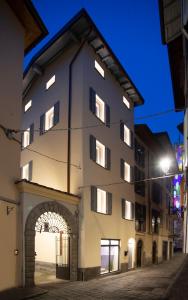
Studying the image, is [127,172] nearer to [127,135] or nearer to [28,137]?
[127,135]

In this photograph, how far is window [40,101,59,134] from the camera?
24.0m

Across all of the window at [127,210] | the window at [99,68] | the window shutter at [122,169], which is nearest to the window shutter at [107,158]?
the window shutter at [122,169]

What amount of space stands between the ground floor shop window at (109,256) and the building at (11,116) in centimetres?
882

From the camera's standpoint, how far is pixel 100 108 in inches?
1003

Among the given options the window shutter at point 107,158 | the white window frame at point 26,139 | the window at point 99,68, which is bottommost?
the window shutter at point 107,158

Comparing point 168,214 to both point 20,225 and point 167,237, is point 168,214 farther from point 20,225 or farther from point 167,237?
point 20,225

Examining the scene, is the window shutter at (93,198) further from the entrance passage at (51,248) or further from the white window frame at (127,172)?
the white window frame at (127,172)

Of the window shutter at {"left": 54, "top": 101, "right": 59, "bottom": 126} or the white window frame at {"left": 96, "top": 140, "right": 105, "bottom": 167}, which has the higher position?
the window shutter at {"left": 54, "top": 101, "right": 59, "bottom": 126}

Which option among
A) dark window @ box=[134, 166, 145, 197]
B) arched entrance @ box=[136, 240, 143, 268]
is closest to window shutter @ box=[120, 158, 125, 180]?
dark window @ box=[134, 166, 145, 197]

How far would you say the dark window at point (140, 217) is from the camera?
106 ft

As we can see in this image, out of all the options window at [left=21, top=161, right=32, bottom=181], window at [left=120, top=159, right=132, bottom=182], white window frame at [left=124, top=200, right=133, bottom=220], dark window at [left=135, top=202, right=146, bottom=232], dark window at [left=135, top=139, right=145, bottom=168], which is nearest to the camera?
window at [left=21, top=161, right=32, bottom=181]

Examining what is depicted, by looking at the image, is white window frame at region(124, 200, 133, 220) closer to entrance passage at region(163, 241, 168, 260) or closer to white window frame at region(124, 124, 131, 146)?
white window frame at region(124, 124, 131, 146)

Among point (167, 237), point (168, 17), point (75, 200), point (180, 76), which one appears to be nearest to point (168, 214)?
point (167, 237)

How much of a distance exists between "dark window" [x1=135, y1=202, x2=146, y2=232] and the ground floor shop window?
252 inches
